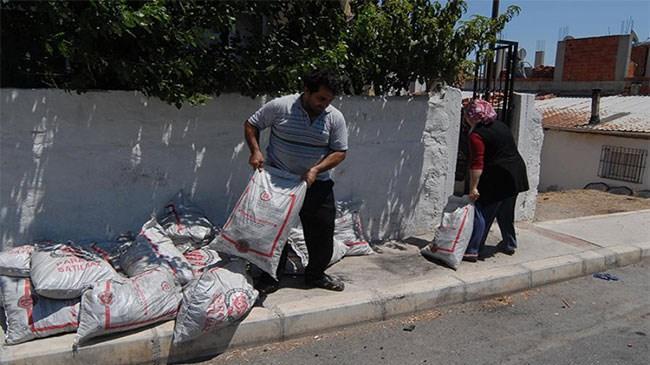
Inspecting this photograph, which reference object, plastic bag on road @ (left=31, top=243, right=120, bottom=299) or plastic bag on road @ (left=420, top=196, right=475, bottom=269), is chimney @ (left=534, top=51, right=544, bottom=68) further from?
plastic bag on road @ (left=31, top=243, right=120, bottom=299)

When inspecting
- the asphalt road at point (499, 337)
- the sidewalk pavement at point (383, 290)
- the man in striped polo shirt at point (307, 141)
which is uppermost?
the man in striped polo shirt at point (307, 141)

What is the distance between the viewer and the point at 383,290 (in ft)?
13.2

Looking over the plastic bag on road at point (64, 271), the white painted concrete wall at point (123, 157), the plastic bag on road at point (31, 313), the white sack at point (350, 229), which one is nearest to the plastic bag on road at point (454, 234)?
the white sack at point (350, 229)

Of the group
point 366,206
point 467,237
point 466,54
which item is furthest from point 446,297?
point 466,54

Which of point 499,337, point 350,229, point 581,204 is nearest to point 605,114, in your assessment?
point 581,204

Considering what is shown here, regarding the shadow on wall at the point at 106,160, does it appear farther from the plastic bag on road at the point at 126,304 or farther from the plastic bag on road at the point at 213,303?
the plastic bag on road at the point at 213,303

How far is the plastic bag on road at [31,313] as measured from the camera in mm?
2994

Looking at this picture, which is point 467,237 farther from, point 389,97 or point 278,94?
point 278,94

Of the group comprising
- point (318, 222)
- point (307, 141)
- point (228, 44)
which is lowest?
point (318, 222)

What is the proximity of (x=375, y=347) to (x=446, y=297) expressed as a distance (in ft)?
3.25

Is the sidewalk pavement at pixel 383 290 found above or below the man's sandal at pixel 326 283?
below

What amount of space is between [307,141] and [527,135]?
150 inches

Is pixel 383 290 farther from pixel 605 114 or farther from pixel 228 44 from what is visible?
pixel 605 114

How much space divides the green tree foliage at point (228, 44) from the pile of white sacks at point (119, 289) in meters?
1.21
